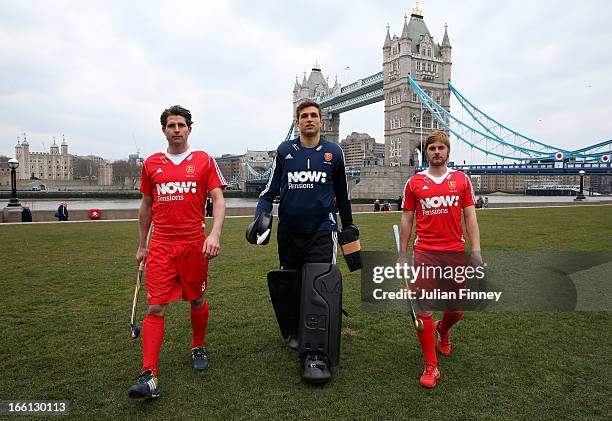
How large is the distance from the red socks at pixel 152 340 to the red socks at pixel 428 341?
1940 millimetres

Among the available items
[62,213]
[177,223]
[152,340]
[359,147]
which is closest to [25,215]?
[62,213]

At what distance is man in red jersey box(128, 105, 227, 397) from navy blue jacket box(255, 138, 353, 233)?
0.51 metres

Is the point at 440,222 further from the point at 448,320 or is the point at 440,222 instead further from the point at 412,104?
the point at 412,104

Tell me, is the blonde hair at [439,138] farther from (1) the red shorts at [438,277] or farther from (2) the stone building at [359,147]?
(2) the stone building at [359,147]

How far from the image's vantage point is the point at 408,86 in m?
68.2

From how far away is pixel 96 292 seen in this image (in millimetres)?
6113

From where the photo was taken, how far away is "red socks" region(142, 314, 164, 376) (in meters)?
3.16

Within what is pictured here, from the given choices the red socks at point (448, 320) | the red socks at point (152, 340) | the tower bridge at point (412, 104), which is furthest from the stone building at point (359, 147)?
the red socks at point (152, 340)

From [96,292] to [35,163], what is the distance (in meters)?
151

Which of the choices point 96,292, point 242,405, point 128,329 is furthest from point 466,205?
point 96,292

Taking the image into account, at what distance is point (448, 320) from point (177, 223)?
232cm

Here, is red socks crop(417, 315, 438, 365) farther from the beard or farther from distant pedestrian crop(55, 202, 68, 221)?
distant pedestrian crop(55, 202, 68, 221)

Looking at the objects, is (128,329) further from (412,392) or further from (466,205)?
(466,205)

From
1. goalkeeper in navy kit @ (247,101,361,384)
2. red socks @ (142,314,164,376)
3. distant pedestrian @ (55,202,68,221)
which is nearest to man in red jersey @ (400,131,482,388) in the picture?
goalkeeper in navy kit @ (247,101,361,384)
